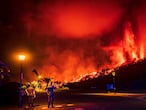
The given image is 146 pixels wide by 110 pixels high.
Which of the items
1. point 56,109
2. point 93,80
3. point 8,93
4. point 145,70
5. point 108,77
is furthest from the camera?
point 93,80

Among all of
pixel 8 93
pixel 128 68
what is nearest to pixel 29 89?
pixel 8 93

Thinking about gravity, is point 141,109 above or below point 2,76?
below

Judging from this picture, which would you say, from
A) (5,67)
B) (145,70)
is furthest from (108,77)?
(5,67)

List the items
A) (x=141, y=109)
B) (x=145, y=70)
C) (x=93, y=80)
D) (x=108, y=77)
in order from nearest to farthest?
(x=141, y=109), (x=145, y=70), (x=108, y=77), (x=93, y=80)

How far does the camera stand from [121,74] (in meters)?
174

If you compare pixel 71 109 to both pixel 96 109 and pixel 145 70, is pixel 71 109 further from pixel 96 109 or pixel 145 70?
pixel 145 70

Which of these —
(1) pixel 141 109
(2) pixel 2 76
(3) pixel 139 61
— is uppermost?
(3) pixel 139 61

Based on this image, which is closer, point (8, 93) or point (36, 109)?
point (36, 109)

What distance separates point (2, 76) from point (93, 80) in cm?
16217

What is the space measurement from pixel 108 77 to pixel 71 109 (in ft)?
505

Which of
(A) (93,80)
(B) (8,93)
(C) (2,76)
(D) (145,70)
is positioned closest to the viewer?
(C) (2,76)

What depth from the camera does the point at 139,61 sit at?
18625cm

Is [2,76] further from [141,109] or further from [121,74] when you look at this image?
[121,74]

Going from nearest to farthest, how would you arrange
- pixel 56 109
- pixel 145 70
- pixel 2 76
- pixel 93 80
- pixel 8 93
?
pixel 56 109 < pixel 2 76 < pixel 8 93 < pixel 145 70 < pixel 93 80
